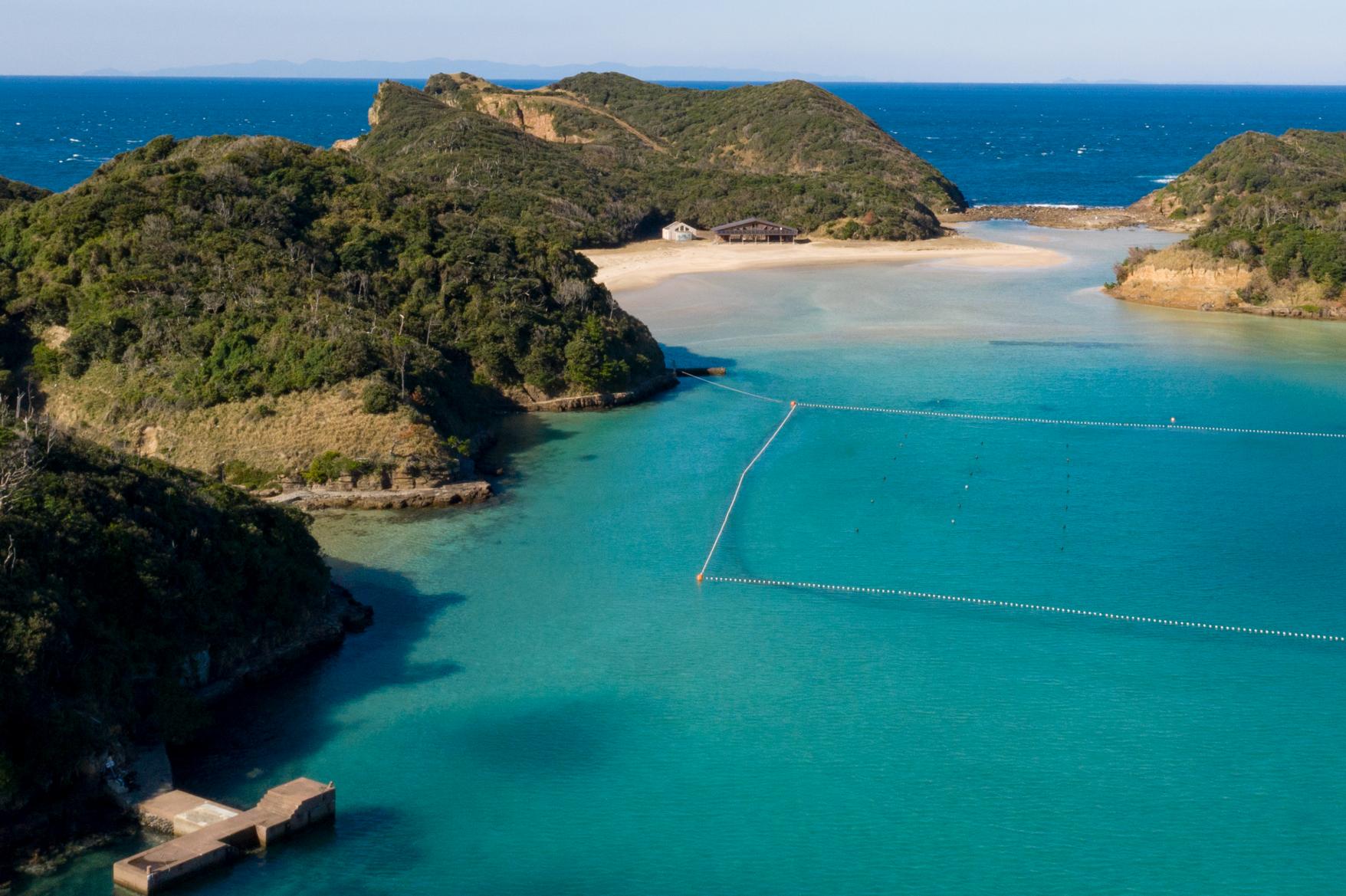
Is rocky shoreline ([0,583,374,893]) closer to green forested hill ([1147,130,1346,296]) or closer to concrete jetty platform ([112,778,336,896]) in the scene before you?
concrete jetty platform ([112,778,336,896])

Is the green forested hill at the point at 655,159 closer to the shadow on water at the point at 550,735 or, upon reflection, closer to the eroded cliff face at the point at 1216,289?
the eroded cliff face at the point at 1216,289

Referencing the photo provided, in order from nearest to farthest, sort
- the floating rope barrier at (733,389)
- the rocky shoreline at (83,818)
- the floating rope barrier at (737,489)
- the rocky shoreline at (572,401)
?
the rocky shoreline at (83,818)
the floating rope barrier at (737,489)
the rocky shoreline at (572,401)
the floating rope barrier at (733,389)

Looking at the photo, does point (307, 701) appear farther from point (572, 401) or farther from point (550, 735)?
point (572, 401)

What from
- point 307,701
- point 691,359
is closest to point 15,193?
point 691,359

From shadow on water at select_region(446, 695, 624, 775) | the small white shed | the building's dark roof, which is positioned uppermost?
the building's dark roof

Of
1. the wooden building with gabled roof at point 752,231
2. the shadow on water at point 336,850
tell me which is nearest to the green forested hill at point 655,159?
the wooden building with gabled roof at point 752,231

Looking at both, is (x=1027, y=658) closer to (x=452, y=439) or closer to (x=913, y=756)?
(x=913, y=756)

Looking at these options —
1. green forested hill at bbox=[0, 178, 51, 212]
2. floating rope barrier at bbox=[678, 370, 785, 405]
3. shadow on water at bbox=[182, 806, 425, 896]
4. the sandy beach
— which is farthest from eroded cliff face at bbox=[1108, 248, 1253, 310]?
shadow on water at bbox=[182, 806, 425, 896]
